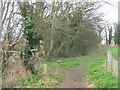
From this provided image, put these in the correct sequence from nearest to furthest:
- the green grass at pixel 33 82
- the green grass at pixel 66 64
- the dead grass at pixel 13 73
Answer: the green grass at pixel 33 82 < the dead grass at pixel 13 73 < the green grass at pixel 66 64

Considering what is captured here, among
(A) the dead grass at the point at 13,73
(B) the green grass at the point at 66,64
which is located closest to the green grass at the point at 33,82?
(A) the dead grass at the point at 13,73

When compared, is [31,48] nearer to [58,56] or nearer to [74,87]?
[74,87]

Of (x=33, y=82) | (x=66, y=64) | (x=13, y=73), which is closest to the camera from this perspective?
(x=33, y=82)

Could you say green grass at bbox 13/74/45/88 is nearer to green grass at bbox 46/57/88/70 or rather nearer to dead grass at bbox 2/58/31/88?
dead grass at bbox 2/58/31/88

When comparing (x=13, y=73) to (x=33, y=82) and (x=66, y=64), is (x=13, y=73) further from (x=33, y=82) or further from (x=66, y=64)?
(x=66, y=64)

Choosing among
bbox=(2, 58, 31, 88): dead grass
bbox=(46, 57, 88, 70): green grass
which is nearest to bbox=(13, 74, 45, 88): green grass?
bbox=(2, 58, 31, 88): dead grass

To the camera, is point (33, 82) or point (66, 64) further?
point (66, 64)

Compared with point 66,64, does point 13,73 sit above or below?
above

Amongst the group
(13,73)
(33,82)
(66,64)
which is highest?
(13,73)

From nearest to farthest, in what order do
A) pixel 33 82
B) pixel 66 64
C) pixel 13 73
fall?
pixel 33 82 → pixel 13 73 → pixel 66 64

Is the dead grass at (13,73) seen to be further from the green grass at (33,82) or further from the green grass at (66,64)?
the green grass at (66,64)

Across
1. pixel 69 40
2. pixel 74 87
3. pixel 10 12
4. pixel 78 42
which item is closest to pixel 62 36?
pixel 69 40

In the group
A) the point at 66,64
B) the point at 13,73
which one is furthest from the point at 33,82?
the point at 66,64

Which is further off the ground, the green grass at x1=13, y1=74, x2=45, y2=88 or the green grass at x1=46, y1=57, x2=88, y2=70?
the green grass at x1=46, y1=57, x2=88, y2=70
